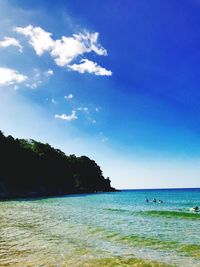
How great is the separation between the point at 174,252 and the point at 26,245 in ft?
25.8

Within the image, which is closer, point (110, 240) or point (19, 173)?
point (110, 240)

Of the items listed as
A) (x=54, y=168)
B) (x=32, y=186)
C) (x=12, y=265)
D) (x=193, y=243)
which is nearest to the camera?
(x=12, y=265)

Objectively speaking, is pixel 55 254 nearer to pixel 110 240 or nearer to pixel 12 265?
pixel 12 265

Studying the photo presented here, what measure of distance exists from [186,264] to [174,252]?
9.06ft

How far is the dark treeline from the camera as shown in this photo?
112 meters

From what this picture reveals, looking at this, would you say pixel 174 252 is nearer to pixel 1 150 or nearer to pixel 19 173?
pixel 1 150

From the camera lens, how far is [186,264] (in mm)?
14125

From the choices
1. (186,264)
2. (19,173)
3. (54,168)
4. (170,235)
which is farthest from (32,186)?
(186,264)

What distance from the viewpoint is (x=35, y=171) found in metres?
136

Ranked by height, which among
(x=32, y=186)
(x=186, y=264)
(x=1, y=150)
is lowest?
(x=186, y=264)

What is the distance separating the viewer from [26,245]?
17.6 m

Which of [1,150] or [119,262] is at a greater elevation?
[1,150]

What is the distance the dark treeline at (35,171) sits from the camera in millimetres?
112312

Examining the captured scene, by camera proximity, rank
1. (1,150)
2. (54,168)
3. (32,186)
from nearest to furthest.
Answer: (1,150) → (32,186) → (54,168)
